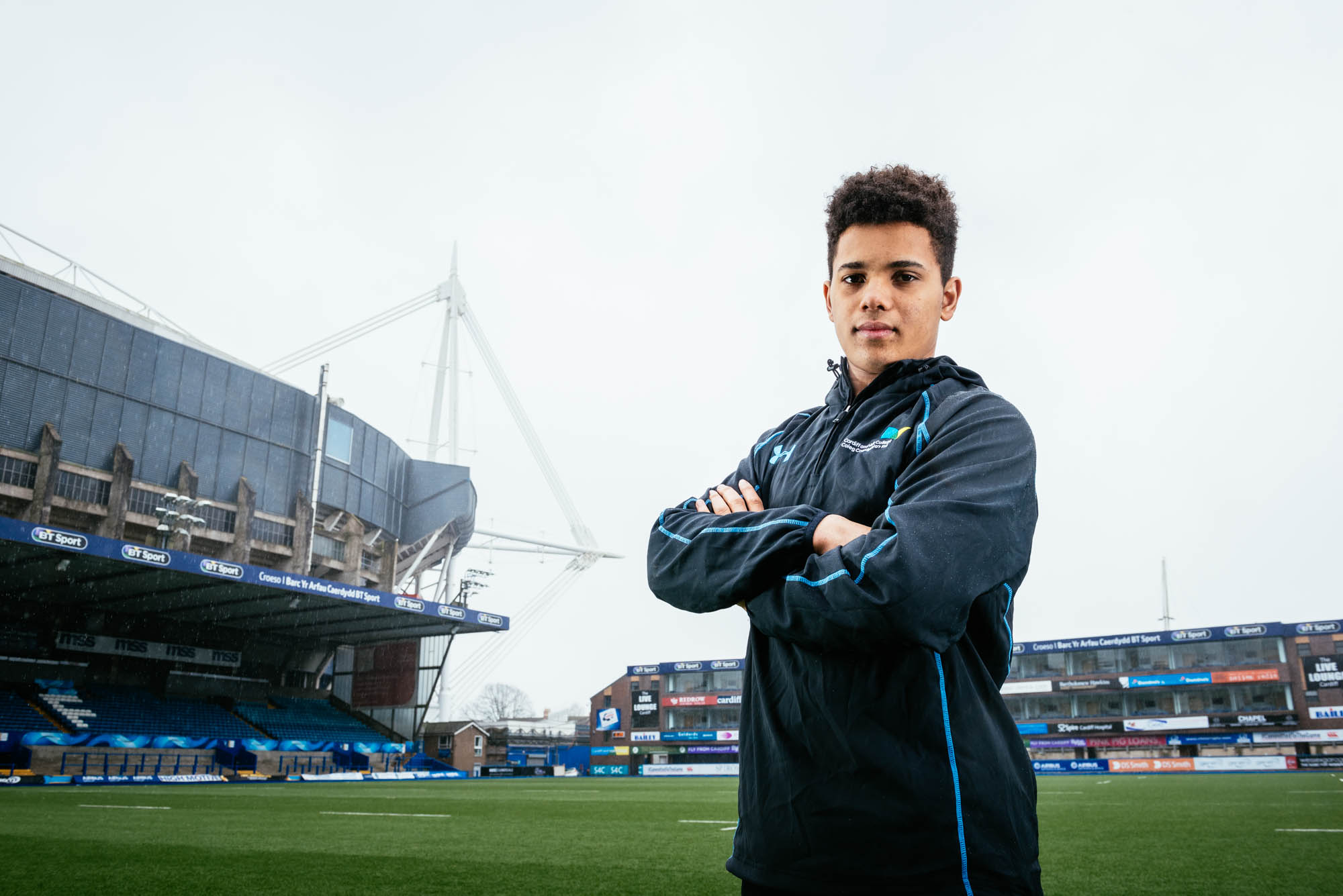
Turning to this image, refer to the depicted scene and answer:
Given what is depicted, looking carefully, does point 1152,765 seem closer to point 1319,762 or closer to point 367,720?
point 1319,762

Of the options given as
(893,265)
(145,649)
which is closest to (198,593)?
(145,649)

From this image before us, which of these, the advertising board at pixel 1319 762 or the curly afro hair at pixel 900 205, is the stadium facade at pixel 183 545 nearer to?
the curly afro hair at pixel 900 205

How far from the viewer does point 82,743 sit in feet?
88.0

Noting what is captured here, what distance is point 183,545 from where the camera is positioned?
34562 millimetres

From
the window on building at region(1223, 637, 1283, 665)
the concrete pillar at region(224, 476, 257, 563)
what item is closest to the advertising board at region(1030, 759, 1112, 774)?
the window on building at region(1223, 637, 1283, 665)

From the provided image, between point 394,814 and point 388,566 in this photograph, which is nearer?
point 394,814

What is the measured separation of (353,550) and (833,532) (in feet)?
143

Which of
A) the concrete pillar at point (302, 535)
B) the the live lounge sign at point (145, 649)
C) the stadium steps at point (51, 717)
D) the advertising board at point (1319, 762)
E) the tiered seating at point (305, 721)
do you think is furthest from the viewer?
the advertising board at point (1319, 762)

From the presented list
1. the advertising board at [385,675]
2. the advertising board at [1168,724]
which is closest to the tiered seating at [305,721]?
the advertising board at [385,675]

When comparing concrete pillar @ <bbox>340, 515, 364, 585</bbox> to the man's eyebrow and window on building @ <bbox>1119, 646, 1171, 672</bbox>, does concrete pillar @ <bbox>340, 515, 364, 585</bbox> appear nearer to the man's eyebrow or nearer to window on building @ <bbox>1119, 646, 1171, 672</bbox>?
the man's eyebrow

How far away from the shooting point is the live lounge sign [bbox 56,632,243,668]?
113 ft

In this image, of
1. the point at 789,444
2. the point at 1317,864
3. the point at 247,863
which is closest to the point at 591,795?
the point at 247,863

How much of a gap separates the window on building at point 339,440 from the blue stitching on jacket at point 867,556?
42640 millimetres

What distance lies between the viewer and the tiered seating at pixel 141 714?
100ft
